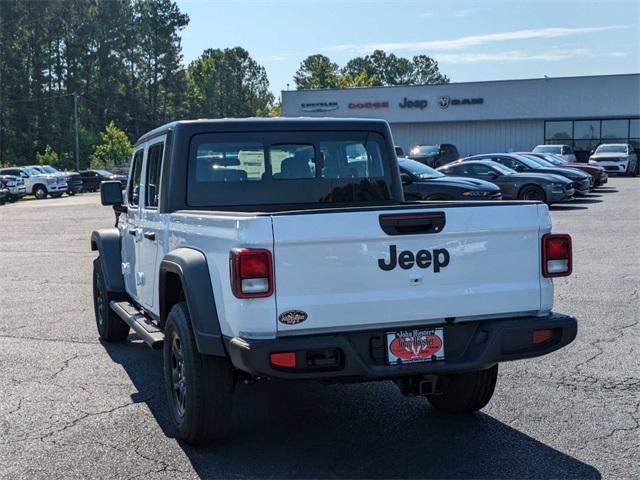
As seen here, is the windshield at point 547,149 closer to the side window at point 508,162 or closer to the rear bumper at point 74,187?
the side window at point 508,162

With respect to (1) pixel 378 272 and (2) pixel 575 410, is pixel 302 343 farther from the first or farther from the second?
(2) pixel 575 410

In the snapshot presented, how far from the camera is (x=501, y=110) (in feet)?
183

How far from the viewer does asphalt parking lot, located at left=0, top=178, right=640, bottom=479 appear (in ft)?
15.2

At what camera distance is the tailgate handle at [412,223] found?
4.41 meters

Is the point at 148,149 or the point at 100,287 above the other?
the point at 148,149

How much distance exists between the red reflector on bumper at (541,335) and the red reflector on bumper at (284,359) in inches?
56.9

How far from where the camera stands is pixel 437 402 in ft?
18.6

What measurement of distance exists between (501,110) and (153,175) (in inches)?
2047

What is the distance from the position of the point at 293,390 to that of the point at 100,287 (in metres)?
2.76

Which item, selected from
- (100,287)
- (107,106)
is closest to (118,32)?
(107,106)

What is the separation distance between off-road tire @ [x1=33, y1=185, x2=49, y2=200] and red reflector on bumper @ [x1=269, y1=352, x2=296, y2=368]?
4221cm

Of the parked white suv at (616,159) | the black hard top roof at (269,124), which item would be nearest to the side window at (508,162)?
the parked white suv at (616,159)

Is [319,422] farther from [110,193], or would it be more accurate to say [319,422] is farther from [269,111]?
[269,111]

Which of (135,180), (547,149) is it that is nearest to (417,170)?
(135,180)
